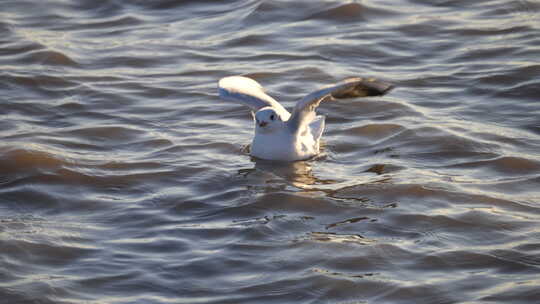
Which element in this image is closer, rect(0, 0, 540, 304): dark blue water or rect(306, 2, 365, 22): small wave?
rect(0, 0, 540, 304): dark blue water

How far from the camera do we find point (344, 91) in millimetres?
8508

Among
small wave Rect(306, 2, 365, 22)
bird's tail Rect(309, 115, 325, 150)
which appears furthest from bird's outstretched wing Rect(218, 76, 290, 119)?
small wave Rect(306, 2, 365, 22)

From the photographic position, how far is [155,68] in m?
12.1

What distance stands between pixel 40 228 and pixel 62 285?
3.58 ft

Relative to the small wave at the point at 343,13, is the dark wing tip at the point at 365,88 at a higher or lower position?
lower

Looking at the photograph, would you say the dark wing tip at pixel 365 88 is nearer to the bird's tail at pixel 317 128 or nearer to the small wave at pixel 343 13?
the bird's tail at pixel 317 128

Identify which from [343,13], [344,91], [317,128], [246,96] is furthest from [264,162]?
[343,13]

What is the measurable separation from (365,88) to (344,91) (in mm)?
206

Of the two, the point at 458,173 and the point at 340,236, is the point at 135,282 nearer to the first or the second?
the point at 340,236

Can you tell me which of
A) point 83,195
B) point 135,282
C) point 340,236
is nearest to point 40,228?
point 83,195

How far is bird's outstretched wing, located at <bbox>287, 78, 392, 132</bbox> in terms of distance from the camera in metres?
8.30

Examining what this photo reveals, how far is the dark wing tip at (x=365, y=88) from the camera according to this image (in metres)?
8.29

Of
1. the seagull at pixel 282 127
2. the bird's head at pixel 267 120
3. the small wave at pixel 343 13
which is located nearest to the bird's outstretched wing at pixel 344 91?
the seagull at pixel 282 127

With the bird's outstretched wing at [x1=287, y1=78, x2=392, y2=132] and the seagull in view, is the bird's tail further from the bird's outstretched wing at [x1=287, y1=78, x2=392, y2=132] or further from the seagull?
the bird's outstretched wing at [x1=287, y1=78, x2=392, y2=132]
